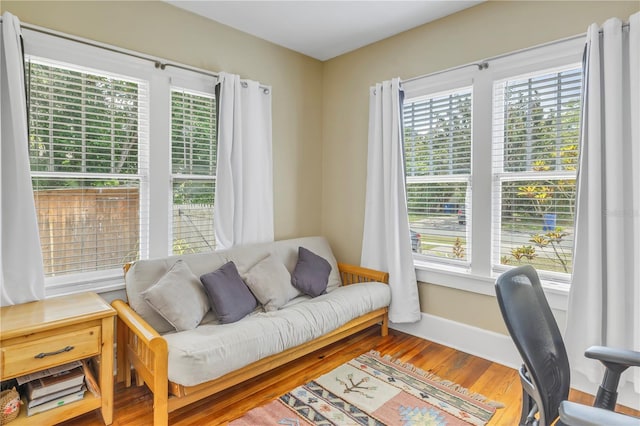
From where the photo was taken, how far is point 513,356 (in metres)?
2.62

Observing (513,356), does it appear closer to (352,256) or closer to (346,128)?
(352,256)

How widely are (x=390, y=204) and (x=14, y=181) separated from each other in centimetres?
268

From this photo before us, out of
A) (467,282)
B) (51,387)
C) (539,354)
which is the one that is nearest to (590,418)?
(539,354)

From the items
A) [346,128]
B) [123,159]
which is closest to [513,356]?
[346,128]

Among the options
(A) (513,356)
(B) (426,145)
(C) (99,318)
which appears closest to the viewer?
(C) (99,318)

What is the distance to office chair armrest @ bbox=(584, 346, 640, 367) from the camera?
51.5 inches

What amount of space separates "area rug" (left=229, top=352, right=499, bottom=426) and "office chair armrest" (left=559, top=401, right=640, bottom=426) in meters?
1.14

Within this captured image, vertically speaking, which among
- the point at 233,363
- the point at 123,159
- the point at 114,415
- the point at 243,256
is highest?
the point at 123,159

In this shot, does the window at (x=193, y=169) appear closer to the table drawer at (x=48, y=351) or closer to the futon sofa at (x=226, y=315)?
→ the futon sofa at (x=226, y=315)

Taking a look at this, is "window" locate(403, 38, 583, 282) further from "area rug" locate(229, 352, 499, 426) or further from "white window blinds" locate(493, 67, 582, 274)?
"area rug" locate(229, 352, 499, 426)

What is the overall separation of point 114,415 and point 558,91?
11.5ft

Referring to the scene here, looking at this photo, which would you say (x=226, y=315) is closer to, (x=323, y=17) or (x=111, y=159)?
(x=111, y=159)

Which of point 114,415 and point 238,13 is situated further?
point 238,13

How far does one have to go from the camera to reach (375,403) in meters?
2.18
